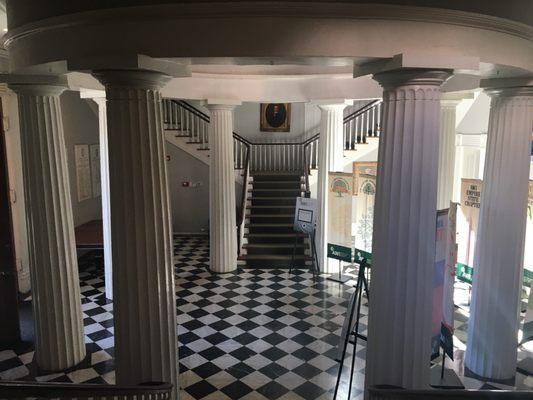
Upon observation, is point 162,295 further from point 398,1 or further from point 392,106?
point 398,1

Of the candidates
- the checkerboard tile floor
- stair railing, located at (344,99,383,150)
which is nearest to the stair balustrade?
stair railing, located at (344,99,383,150)

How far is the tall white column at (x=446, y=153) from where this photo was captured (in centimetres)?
677

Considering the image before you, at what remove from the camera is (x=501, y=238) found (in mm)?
Result: 4645

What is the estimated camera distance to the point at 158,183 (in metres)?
3.33

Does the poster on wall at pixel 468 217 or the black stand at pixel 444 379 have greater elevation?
the poster on wall at pixel 468 217

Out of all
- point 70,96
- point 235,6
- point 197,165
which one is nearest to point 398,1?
point 235,6

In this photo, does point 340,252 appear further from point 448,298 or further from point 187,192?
point 187,192

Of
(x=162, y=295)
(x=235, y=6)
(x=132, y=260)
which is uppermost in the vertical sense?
(x=235, y=6)

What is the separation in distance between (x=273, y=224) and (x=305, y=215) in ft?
5.59

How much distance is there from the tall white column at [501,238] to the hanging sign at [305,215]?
4.20 meters

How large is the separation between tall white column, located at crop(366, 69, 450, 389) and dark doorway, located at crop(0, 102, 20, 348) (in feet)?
15.8

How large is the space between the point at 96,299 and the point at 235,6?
6392 mm

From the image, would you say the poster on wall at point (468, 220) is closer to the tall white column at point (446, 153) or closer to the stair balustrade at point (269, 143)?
the tall white column at point (446, 153)

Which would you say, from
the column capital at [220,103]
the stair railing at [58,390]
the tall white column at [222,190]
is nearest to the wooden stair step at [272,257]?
the tall white column at [222,190]
